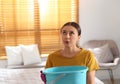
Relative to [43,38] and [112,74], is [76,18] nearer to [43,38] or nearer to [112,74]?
[43,38]

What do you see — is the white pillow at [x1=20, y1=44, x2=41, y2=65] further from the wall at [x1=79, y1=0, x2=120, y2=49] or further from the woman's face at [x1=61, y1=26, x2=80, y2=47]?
the woman's face at [x1=61, y1=26, x2=80, y2=47]

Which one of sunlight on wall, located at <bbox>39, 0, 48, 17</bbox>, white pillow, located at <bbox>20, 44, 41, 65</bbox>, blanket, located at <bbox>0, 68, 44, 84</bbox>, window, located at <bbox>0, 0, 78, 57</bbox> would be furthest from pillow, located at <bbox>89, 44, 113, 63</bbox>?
blanket, located at <bbox>0, 68, 44, 84</bbox>

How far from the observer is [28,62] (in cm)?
492

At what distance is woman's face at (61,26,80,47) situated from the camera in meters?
1.61

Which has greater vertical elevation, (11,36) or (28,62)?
(11,36)

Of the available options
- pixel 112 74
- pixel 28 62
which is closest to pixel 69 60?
pixel 28 62

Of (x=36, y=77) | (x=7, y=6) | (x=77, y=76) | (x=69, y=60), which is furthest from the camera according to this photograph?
(x=7, y=6)

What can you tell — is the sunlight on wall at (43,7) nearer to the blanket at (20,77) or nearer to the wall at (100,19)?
the wall at (100,19)

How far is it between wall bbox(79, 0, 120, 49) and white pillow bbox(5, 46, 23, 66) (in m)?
1.39

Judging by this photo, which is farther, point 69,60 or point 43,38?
point 43,38

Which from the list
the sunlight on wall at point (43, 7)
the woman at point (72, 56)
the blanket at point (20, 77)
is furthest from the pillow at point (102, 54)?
the woman at point (72, 56)

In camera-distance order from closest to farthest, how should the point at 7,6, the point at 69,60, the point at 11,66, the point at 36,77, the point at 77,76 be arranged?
the point at 77,76 → the point at 69,60 → the point at 36,77 → the point at 11,66 → the point at 7,6

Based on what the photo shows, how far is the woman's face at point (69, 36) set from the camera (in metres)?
1.61

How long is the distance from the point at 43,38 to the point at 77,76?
163 inches
